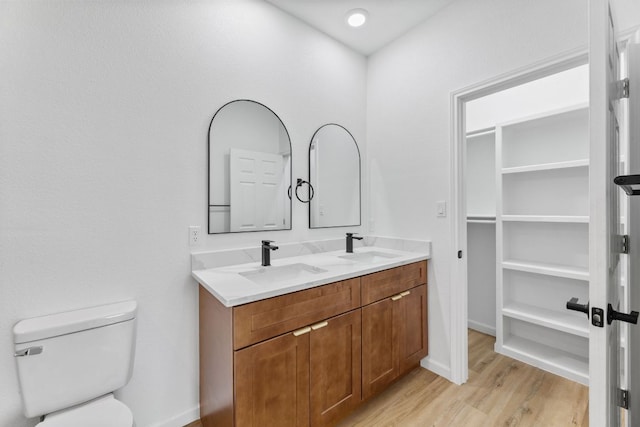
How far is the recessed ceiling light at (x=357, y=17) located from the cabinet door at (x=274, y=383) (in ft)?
7.05

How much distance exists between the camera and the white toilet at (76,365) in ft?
3.67

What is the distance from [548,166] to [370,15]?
5.60 ft

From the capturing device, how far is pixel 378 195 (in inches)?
99.6

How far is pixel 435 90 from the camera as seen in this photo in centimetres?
210

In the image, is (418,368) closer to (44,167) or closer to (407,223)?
(407,223)

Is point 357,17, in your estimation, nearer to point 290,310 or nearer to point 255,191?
point 255,191

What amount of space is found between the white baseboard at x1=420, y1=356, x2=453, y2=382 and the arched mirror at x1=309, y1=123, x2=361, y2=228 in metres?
1.19

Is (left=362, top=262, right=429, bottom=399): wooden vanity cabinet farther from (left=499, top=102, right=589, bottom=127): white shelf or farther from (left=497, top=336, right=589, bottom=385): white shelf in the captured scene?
(left=499, top=102, right=589, bottom=127): white shelf

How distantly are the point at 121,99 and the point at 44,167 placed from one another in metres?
0.46

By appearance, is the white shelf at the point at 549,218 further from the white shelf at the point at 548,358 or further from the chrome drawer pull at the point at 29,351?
the chrome drawer pull at the point at 29,351

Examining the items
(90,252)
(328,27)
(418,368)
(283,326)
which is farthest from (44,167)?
(418,368)

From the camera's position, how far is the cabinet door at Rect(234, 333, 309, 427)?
1195mm

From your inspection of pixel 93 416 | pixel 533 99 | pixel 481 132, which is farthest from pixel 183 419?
pixel 533 99

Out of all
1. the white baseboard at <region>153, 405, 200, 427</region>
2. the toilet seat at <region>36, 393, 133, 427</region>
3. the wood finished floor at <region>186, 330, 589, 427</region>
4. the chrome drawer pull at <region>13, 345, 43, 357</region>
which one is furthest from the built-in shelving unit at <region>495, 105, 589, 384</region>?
the chrome drawer pull at <region>13, 345, 43, 357</region>
